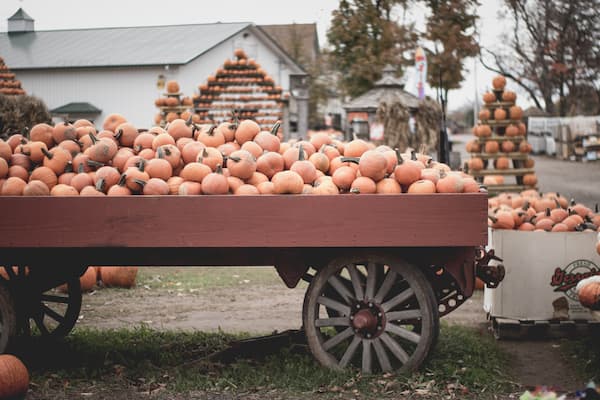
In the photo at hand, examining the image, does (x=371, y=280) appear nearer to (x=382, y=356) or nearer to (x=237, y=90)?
(x=382, y=356)

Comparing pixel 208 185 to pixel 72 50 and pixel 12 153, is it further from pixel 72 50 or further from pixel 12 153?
pixel 72 50

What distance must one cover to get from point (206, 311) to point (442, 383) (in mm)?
3385

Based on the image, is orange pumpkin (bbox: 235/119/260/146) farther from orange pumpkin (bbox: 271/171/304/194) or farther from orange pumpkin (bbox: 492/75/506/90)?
orange pumpkin (bbox: 492/75/506/90)

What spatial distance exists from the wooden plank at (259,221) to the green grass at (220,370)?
867mm

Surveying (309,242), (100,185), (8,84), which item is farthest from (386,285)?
(8,84)

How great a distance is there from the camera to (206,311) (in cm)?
764

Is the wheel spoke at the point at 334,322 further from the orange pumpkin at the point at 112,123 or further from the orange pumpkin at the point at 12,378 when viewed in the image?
the orange pumpkin at the point at 112,123

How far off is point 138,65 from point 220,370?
123 ft

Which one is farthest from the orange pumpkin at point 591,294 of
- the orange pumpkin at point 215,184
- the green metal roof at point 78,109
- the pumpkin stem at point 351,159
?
the green metal roof at point 78,109

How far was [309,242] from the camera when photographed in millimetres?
4727

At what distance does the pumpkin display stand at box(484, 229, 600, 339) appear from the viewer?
20.7ft

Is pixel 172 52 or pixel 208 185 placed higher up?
pixel 172 52

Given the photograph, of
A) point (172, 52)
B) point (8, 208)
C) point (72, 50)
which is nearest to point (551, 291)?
point (8, 208)

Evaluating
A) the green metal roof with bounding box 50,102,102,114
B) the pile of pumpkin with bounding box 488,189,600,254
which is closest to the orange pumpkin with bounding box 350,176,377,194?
the pile of pumpkin with bounding box 488,189,600,254
